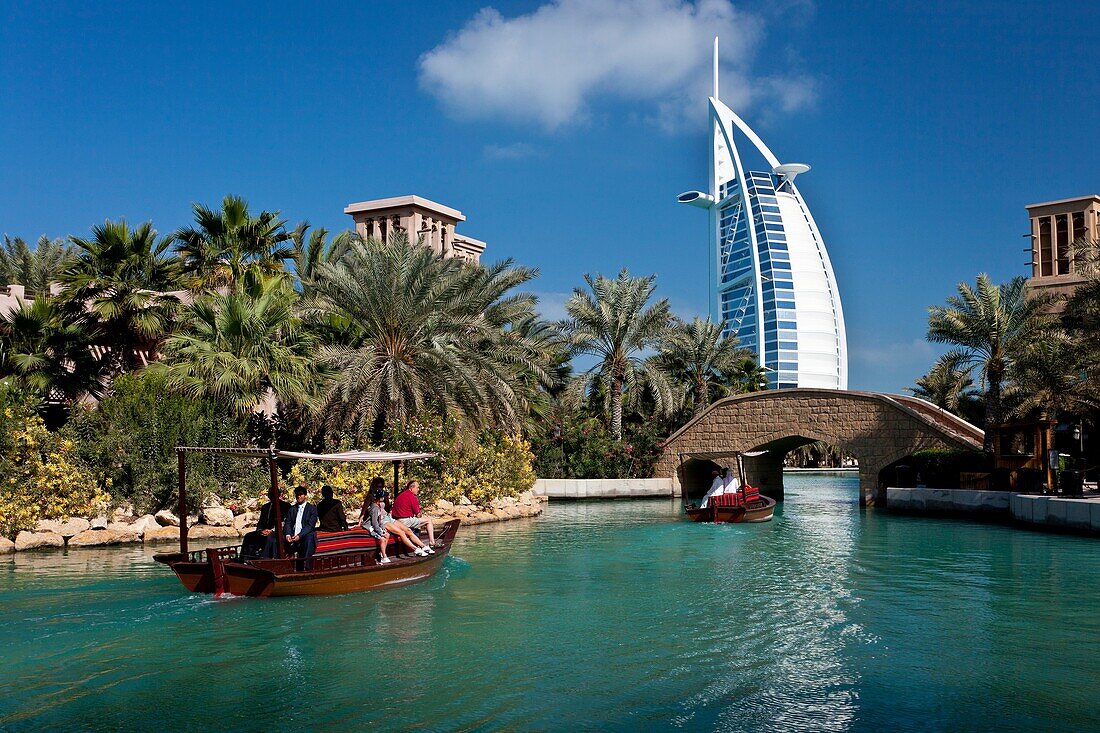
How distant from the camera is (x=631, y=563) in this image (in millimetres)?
18359

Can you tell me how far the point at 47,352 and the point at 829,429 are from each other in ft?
86.0

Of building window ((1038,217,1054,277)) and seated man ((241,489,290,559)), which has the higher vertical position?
building window ((1038,217,1054,277))

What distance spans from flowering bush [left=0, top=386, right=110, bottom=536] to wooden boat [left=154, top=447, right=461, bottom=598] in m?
6.81

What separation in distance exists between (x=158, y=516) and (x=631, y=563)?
10.6 metres

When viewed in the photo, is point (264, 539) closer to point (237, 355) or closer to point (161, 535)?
point (161, 535)

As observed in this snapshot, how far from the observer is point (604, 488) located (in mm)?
40406

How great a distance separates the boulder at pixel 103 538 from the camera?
19297 millimetres

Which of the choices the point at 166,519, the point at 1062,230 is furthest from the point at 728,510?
the point at 1062,230

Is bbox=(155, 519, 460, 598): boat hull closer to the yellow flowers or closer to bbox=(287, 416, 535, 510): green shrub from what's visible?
the yellow flowers

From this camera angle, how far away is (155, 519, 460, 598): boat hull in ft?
42.9

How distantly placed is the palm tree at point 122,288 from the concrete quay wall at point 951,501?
77.0ft

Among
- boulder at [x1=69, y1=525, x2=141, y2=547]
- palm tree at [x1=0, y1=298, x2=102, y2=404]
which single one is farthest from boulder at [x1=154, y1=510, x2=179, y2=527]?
palm tree at [x1=0, y1=298, x2=102, y2=404]

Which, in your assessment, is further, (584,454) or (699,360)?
(699,360)

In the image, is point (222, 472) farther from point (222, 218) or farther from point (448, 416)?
point (222, 218)
